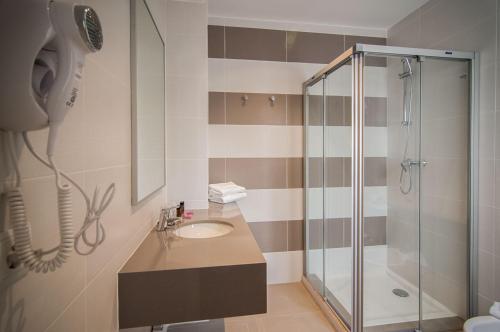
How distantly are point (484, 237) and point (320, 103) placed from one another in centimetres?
154

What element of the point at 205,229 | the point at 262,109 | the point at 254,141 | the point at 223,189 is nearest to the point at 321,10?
the point at 262,109

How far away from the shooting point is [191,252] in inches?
42.9

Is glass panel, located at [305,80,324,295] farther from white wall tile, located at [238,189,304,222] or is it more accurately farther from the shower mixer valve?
the shower mixer valve

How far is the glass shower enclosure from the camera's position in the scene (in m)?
1.69

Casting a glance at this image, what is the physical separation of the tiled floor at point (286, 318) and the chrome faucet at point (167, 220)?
3.13 feet

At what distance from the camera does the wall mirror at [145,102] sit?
1.09m

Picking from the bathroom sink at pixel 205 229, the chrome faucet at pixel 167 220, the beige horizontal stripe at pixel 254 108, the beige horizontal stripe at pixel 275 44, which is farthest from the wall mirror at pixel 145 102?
the beige horizontal stripe at pixel 275 44

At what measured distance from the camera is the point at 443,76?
1841 millimetres

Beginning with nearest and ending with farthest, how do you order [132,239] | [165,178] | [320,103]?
1. [132,239]
2. [165,178]
3. [320,103]

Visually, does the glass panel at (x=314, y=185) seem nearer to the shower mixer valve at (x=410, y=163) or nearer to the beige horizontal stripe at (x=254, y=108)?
the beige horizontal stripe at (x=254, y=108)

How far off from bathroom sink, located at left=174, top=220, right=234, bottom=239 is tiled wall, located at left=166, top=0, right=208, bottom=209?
1.05 ft

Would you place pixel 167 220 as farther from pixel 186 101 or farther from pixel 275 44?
pixel 275 44

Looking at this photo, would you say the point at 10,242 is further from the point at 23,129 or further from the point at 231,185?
the point at 231,185

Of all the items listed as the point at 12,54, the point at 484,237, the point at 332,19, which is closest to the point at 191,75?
the point at 332,19
